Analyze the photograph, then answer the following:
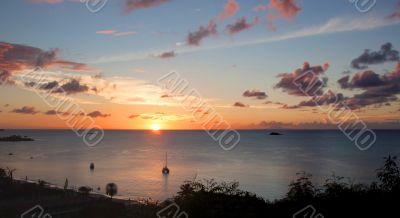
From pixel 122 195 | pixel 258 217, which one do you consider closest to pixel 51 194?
pixel 122 195

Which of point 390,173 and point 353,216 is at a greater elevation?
point 390,173

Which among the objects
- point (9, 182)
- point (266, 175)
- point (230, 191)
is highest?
point (266, 175)

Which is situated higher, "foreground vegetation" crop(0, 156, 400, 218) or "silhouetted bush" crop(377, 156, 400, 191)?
"silhouetted bush" crop(377, 156, 400, 191)

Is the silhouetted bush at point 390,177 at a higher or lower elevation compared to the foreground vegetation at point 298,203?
higher

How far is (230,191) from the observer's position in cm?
1656

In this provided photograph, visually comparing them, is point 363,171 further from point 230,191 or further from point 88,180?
point 230,191

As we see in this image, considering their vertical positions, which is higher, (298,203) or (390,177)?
(390,177)

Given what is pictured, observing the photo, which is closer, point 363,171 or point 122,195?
point 122,195

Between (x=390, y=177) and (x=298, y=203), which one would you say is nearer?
(x=298, y=203)

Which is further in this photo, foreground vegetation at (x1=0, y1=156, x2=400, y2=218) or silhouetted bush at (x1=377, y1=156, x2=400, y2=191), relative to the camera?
silhouetted bush at (x1=377, y1=156, x2=400, y2=191)

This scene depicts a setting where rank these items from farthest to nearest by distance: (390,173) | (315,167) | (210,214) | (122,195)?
(315,167), (122,195), (390,173), (210,214)

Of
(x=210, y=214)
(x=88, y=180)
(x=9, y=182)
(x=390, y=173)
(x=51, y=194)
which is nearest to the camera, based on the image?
(x=210, y=214)

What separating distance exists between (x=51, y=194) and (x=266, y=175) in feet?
139

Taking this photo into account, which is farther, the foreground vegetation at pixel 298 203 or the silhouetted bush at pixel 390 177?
the silhouetted bush at pixel 390 177
